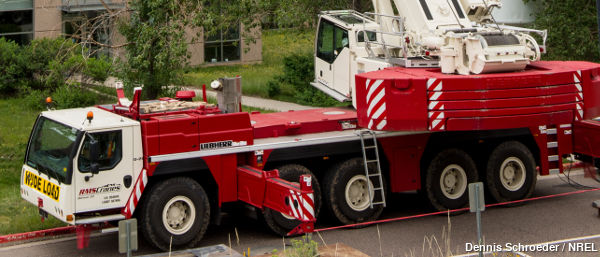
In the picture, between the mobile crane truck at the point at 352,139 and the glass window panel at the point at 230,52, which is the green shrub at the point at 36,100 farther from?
the mobile crane truck at the point at 352,139

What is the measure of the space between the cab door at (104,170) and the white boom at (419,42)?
4703 millimetres

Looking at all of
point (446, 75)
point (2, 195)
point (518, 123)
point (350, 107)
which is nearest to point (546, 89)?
point (518, 123)

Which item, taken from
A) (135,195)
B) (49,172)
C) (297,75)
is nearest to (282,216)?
(135,195)

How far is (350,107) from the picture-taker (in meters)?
16.2

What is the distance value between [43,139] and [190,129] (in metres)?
2.17

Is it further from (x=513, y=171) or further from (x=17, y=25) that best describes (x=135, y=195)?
(x=17, y=25)

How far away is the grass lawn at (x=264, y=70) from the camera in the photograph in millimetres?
26111

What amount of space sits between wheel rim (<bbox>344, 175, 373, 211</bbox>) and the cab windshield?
4529 millimetres

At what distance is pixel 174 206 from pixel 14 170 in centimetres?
590

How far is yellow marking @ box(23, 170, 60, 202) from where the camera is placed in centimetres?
1218

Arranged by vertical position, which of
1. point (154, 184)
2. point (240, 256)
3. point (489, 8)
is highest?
point (489, 8)

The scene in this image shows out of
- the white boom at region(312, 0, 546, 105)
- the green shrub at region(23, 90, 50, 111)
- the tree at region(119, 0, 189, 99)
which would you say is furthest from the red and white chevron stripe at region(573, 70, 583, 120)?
the green shrub at region(23, 90, 50, 111)

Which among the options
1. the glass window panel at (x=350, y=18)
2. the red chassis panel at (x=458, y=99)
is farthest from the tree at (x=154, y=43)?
the red chassis panel at (x=458, y=99)

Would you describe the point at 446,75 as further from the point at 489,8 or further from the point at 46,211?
the point at 46,211
